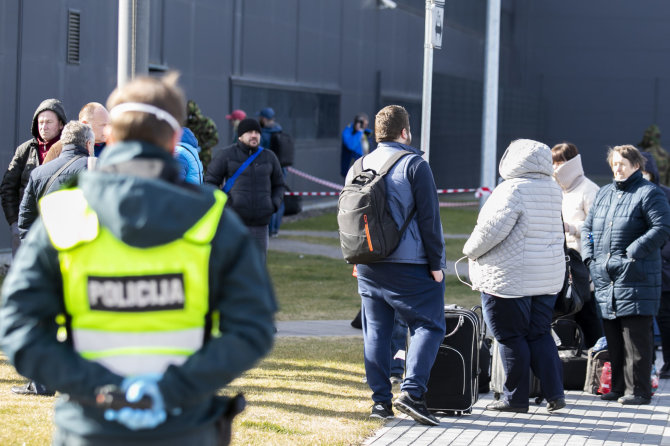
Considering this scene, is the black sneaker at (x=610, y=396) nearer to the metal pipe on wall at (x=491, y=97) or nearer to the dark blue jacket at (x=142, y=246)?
the dark blue jacket at (x=142, y=246)

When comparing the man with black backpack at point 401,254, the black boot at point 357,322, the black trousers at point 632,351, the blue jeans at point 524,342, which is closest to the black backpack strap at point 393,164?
the man with black backpack at point 401,254

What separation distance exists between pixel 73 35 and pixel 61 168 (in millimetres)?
7888

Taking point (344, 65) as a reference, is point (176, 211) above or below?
below

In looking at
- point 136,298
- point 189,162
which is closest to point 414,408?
point 189,162

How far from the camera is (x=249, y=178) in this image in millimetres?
9305

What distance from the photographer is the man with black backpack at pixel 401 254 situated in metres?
6.32

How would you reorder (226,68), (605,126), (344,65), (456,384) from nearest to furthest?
(456,384) → (226,68) → (344,65) → (605,126)

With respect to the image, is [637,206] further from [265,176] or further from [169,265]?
[169,265]

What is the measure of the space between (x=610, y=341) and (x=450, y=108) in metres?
22.9

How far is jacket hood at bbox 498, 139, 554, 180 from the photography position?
6.95m

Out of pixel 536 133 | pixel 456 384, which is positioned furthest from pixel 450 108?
pixel 456 384

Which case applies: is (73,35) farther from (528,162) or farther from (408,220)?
(408,220)

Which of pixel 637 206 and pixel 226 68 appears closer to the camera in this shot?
pixel 637 206

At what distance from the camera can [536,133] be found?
3972cm
